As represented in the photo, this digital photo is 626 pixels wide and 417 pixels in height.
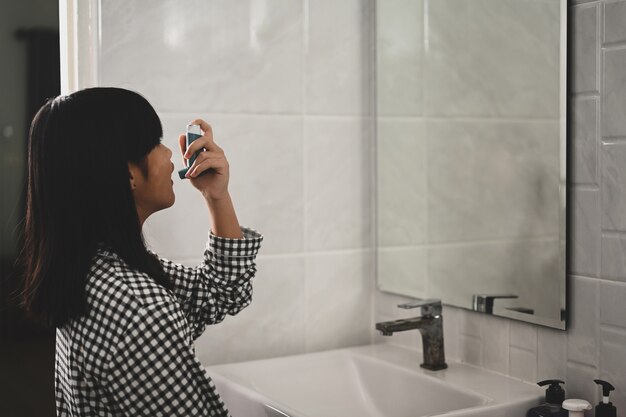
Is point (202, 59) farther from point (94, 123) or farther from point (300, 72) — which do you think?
point (94, 123)

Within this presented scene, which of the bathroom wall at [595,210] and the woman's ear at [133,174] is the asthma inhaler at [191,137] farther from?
the bathroom wall at [595,210]

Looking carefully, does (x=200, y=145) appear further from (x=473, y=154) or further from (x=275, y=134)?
(x=473, y=154)

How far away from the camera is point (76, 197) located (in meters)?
1.02

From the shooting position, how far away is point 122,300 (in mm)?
989

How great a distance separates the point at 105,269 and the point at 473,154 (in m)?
0.87

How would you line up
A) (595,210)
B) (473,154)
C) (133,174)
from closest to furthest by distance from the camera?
(133,174) < (595,210) < (473,154)

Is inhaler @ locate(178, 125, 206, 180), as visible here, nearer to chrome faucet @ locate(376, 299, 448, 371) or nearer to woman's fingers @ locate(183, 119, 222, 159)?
woman's fingers @ locate(183, 119, 222, 159)

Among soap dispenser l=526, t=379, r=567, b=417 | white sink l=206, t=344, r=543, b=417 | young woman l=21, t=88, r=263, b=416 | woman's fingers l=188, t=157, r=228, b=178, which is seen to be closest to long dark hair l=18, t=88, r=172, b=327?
young woman l=21, t=88, r=263, b=416

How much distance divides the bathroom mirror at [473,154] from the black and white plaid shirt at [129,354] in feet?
2.30

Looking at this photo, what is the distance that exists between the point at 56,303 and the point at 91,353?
0.27 feet

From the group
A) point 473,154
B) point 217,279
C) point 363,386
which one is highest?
point 473,154

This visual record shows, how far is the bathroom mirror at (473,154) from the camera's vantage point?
1402 millimetres

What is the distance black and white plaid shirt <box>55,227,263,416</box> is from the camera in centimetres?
97

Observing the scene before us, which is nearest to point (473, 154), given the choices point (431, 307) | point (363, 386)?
point (431, 307)
